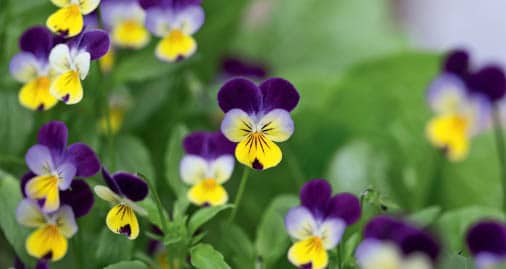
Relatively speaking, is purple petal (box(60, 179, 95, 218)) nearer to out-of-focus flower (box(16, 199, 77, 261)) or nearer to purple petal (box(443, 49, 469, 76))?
out-of-focus flower (box(16, 199, 77, 261))

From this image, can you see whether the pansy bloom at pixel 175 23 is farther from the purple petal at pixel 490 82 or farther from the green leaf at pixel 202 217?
the purple petal at pixel 490 82

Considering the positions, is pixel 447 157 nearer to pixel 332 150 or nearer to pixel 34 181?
pixel 332 150

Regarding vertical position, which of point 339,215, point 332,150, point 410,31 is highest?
point 339,215

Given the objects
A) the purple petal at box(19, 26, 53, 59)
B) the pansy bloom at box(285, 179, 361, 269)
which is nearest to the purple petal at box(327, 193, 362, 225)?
the pansy bloom at box(285, 179, 361, 269)

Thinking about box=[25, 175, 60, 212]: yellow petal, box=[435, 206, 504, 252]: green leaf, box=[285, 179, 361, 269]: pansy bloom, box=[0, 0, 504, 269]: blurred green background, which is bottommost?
box=[0, 0, 504, 269]: blurred green background

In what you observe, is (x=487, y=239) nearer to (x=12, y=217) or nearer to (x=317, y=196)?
(x=317, y=196)

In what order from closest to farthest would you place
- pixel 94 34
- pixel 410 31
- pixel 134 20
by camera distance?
1. pixel 94 34
2. pixel 134 20
3. pixel 410 31

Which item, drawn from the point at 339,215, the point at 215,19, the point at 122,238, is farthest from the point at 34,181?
the point at 215,19
